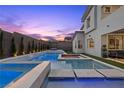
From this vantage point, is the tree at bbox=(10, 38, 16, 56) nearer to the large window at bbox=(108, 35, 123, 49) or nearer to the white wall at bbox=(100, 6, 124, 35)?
the white wall at bbox=(100, 6, 124, 35)

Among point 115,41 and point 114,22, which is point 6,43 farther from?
point 115,41

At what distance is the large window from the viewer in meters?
17.4

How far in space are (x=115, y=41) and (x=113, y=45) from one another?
395 millimetres

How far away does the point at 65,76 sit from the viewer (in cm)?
660

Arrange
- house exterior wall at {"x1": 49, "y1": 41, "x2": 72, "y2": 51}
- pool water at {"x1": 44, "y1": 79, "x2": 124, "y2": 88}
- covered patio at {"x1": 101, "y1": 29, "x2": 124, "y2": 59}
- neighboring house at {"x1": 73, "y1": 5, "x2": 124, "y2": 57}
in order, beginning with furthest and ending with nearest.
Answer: house exterior wall at {"x1": 49, "y1": 41, "x2": 72, "y2": 51} < covered patio at {"x1": 101, "y1": 29, "x2": 124, "y2": 59} < neighboring house at {"x1": 73, "y1": 5, "x2": 124, "y2": 57} < pool water at {"x1": 44, "y1": 79, "x2": 124, "y2": 88}

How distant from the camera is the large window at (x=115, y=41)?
17.4 metres

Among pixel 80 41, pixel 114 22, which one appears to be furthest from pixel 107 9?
pixel 80 41

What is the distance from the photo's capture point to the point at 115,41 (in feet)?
57.3

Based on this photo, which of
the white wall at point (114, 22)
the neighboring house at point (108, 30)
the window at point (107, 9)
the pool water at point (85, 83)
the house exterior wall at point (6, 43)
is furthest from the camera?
the window at point (107, 9)

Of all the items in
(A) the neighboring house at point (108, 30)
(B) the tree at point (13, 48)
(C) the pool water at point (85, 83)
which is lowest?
(C) the pool water at point (85, 83)

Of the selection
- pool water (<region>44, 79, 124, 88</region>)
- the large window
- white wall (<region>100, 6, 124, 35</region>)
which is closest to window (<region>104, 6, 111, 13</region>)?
white wall (<region>100, 6, 124, 35</region>)

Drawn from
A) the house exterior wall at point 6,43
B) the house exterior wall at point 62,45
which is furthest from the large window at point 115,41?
the house exterior wall at point 62,45

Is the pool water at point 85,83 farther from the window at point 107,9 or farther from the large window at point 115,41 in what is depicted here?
the large window at point 115,41
